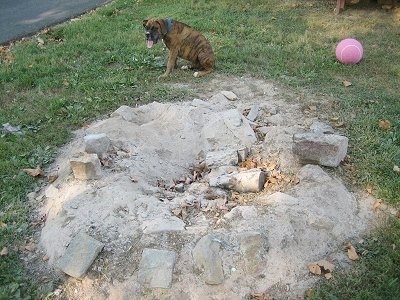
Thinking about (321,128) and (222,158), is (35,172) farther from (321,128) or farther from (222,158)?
(321,128)

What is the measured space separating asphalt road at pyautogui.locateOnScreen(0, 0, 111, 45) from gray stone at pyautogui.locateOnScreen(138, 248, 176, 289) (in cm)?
669

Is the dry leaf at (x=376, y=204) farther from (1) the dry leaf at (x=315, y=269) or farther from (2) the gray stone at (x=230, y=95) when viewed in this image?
(2) the gray stone at (x=230, y=95)

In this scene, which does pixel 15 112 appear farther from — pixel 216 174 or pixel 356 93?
pixel 356 93

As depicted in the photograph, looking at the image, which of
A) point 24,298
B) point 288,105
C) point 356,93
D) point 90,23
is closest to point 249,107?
point 288,105

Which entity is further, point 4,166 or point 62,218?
point 4,166

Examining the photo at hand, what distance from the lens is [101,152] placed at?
4.68 m

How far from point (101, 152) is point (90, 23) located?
5.36 m

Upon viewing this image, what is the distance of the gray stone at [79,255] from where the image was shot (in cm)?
360

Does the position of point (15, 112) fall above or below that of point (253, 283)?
above

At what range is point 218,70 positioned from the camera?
7074 millimetres

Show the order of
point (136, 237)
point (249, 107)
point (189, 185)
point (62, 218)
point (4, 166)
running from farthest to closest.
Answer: point (249, 107) → point (4, 166) → point (189, 185) → point (62, 218) → point (136, 237)

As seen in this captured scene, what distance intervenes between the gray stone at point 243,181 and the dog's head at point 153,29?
8.69 feet

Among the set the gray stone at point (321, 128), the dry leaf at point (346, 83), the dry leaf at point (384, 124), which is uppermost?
the gray stone at point (321, 128)

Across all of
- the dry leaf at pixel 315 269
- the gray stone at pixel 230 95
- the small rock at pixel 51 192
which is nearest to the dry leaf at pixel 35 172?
the small rock at pixel 51 192
